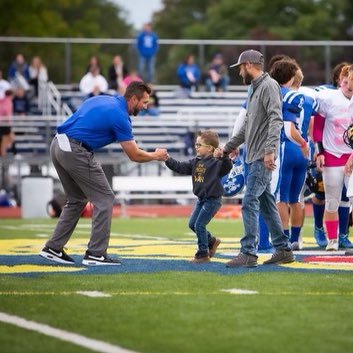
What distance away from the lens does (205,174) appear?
11.9 meters

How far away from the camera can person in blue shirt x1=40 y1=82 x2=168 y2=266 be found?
1160 centimetres

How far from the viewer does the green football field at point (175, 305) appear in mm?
7387

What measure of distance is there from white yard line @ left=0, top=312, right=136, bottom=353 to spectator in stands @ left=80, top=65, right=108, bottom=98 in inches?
826

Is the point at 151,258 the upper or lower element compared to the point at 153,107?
lower

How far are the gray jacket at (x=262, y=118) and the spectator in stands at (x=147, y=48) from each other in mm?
20209

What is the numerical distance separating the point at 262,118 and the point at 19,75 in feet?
64.0

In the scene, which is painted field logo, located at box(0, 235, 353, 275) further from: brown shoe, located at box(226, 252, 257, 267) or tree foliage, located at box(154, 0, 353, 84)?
tree foliage, located at box(154, 0, 353, 84)

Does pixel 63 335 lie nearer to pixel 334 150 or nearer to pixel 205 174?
pixel 205 174

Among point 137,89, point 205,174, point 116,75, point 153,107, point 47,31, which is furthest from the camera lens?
point 47,31

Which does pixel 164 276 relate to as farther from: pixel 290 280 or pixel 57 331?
pixel 57 331

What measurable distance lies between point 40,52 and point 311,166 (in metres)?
38.8

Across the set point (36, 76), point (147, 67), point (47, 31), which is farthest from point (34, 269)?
point (47, 31)

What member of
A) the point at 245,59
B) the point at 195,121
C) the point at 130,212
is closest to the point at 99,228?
the point at 245,59

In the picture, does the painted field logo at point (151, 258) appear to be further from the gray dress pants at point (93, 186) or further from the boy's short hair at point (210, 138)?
the boy's short hair at point (210, 138)
